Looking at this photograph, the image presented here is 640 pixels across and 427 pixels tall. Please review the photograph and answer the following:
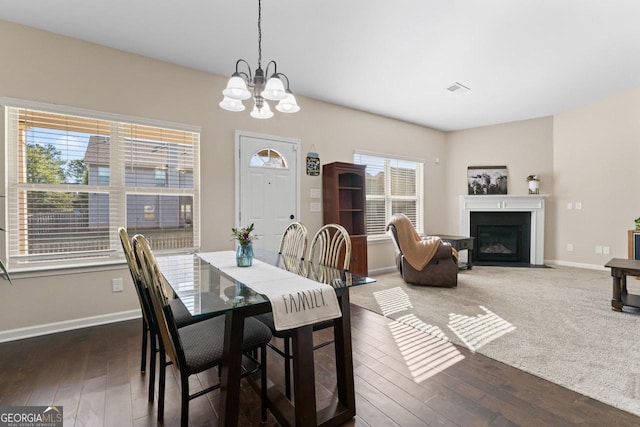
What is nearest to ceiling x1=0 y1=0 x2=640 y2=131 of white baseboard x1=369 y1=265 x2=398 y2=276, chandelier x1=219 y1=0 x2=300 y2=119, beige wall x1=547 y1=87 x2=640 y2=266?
beige wall x1=547 y1=87 x2=640 y2=266

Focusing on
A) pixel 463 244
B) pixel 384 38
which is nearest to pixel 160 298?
pixel 384 38

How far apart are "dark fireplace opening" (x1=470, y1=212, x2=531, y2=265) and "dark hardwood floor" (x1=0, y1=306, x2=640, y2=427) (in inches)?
170

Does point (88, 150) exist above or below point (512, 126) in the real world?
below

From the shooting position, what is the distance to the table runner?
1.34 metres

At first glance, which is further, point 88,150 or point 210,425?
point 88,150

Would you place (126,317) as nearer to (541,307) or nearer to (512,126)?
(541,307)

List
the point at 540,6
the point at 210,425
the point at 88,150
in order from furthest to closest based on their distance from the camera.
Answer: the point at 88,150 → the point at 540,6 → the point at 210,425

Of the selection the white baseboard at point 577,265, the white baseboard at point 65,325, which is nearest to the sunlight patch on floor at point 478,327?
the white baseboard at point 65,325

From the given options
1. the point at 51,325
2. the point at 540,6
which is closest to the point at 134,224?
the point at 51,325

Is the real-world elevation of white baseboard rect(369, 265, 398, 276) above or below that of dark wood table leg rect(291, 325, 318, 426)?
below

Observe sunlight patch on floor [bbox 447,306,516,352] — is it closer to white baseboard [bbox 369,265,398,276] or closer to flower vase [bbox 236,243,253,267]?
flower vase [bbox 236,243,253,267]

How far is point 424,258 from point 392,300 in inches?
34.4

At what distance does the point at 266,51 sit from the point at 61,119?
2.09 meters

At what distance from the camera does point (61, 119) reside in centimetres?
288
